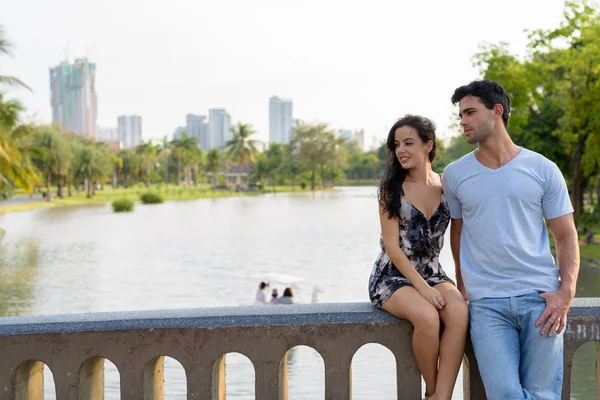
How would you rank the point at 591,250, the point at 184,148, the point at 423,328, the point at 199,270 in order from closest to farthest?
the point at 423,328 < the point at 591,250 < the point at 199,270 < the point at 184,148

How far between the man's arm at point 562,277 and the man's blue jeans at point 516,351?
0.03 m

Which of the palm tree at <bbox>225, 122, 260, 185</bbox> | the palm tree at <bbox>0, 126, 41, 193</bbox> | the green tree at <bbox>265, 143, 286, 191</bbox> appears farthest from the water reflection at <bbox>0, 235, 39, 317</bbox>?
the green tree at <bbox>265, 143, 286, 191</bbox>

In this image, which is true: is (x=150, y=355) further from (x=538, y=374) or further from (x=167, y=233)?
(x=167, y=233)

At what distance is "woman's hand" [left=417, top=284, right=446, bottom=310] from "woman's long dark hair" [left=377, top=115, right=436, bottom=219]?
1.09 ft

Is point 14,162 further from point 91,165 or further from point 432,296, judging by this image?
point 91,165

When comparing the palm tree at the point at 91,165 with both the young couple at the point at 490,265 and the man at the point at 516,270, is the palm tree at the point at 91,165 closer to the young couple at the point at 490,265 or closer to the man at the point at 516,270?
the young couple at the point at 490,265

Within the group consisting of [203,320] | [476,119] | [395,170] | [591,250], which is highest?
[476,119]

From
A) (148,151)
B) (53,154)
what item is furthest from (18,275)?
(148,151)

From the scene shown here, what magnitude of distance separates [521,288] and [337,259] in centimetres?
2804

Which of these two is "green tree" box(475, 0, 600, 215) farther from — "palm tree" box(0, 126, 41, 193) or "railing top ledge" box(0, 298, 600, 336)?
"railing top ledge" box(0, 298, 600, 336)

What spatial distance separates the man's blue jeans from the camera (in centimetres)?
324

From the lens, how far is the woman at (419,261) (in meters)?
3.38

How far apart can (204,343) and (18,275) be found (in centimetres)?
2497

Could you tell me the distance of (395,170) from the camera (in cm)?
366
